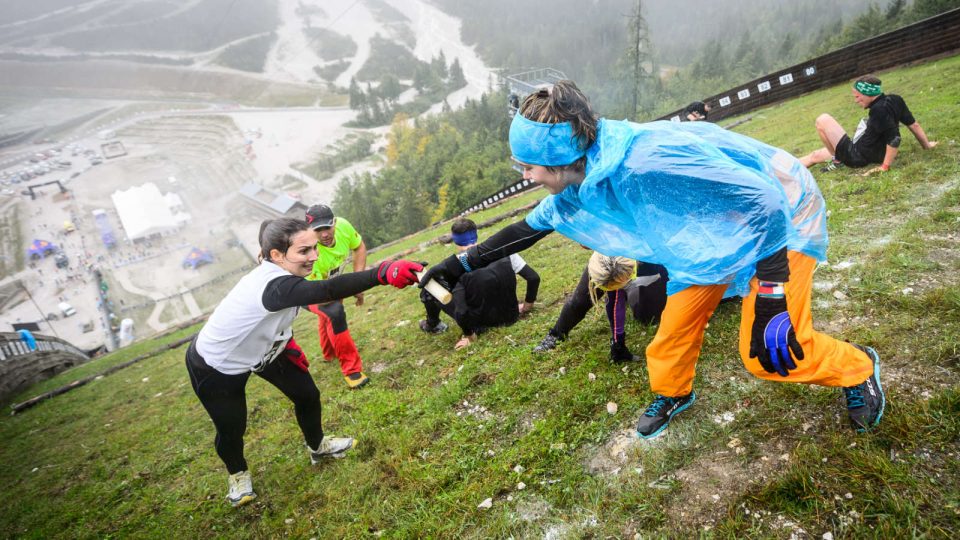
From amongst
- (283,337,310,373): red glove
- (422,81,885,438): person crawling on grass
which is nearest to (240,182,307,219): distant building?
(283,337,310,373): red glove

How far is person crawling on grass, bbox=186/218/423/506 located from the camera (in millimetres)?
3256

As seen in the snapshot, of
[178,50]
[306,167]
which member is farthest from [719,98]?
[178,50]

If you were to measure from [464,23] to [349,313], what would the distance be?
194 m

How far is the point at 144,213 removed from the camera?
270 ft

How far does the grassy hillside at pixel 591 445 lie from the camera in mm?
2588

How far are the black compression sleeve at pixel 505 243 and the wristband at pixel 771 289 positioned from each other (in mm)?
1522

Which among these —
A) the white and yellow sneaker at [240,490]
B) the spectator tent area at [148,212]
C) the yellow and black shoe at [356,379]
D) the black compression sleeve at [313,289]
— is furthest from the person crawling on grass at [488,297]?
the spectator tent area at [148,212]

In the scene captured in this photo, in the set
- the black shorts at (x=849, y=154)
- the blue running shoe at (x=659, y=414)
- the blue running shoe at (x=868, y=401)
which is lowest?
the blue running shoe at (x=659, y=414)

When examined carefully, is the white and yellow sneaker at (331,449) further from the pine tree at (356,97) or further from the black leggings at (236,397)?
the pine tree at (356,97)

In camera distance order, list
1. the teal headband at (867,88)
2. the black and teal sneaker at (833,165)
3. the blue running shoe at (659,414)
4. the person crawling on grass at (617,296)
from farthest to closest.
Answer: the black and teal sneaker at (833,165) < the teal headband at (867,88) < the person crawling on grass at (617,296) < the blue running shoe at (659,414)

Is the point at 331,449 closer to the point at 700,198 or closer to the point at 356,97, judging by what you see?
the point at 700,198

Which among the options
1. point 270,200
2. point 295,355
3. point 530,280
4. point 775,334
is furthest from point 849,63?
point 270,200

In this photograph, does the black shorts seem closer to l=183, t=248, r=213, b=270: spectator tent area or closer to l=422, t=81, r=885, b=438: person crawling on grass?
l=422, t=81, r=885, b=438: person crawling on grass

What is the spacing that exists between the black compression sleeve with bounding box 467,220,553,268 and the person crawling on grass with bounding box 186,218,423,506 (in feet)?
1.65
